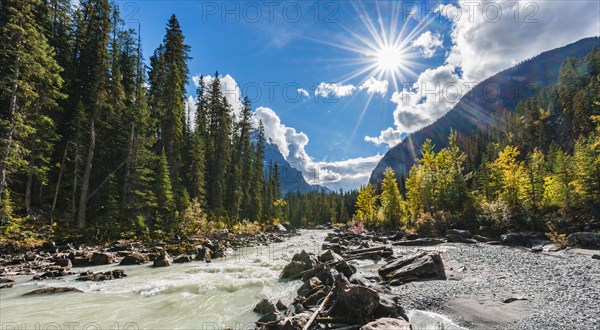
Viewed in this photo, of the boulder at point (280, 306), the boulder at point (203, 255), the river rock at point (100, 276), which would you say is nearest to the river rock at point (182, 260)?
the boulder at point (203, 255)

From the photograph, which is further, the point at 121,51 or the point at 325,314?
the point at 121,51

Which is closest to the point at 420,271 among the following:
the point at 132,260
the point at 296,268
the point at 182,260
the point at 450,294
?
the point at 450,294

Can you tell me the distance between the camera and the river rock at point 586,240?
19422mm

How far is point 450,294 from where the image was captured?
10.0 m

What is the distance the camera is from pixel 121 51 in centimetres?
4238

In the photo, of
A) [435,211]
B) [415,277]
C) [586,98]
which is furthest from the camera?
[586,98]

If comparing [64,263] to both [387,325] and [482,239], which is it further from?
[482,239]

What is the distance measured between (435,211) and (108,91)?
156 ft

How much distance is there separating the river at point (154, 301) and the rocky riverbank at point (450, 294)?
975 millimetres

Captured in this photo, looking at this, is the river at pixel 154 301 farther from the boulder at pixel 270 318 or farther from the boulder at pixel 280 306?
the boulder at pixel 270 318

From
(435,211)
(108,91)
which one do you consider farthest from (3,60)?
(435,211)

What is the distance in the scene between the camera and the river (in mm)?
8844

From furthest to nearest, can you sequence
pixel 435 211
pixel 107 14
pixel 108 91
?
pixel 435 211, pixel 107 14, pixel 108 91

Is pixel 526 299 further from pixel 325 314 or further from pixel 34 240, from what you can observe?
pixel 34 240
